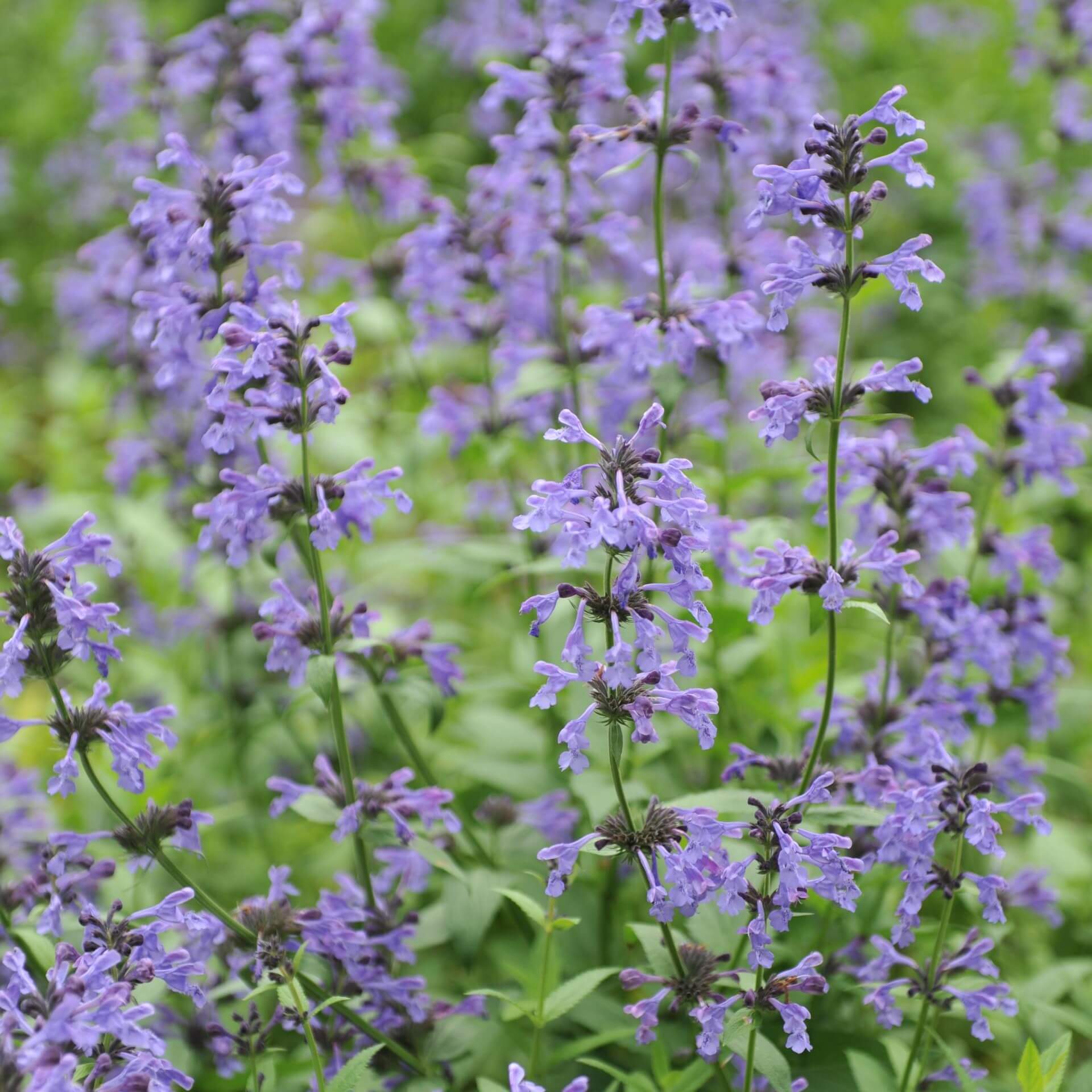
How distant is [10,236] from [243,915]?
38.2 ft

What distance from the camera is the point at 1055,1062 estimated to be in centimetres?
309

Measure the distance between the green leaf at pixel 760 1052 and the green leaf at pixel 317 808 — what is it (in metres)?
1.32

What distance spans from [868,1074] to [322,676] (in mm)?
1972

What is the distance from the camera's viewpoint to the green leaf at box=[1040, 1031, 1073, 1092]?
2957 mm

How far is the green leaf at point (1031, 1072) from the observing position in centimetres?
296

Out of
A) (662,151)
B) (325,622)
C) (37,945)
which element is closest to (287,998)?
(37,945)

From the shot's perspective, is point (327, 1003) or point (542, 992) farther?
point (542, 992)

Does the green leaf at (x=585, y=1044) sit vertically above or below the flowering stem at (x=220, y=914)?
below

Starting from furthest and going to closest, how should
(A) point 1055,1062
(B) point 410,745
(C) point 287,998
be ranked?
(B) point 410,745, (A) point 1055,1062, (C) point 287,998

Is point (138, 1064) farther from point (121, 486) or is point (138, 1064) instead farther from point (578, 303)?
point (578, 303)

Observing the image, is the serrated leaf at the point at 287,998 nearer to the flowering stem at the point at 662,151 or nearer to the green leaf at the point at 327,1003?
the green leaf at the point at 327,1003

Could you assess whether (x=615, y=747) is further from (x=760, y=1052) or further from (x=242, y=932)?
(x=242, y=932)

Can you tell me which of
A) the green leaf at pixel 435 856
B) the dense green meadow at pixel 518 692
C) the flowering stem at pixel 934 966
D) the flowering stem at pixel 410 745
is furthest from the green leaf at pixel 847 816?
the flowering stem at pixel 410 745

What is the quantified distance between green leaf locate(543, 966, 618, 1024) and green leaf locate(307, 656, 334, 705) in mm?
1060
